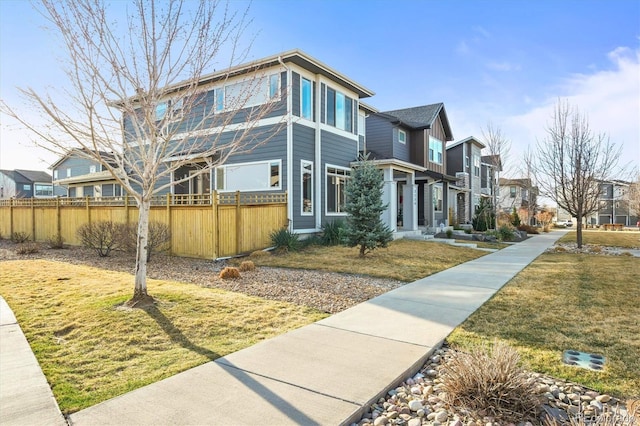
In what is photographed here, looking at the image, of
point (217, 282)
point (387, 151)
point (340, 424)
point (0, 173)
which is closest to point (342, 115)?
point (387, 151)

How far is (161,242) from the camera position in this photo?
467 inches

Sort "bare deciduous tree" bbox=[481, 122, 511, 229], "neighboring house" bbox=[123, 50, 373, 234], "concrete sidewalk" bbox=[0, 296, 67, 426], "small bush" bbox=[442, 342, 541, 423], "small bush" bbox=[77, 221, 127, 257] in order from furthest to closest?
"bare deciduous tree" bbox=[481, 122, 511, 229] < "neighboring house" bbox=[123, 50, 373, 234] < "small bush" bbox=[77, 221, 127, 257] < "small bush" bbox=[442, 342, 541, 423] < "concrete sidewalk" bbox=[0, 296, 67, 426]

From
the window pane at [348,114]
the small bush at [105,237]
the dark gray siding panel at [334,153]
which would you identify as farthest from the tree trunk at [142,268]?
the window pane at [348,114]

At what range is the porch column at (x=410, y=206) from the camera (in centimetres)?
1966

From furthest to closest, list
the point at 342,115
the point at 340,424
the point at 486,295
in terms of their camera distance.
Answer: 1. the point at 342,115
2. the point at 486,295
3. the point at 340,424

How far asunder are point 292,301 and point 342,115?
12079mm

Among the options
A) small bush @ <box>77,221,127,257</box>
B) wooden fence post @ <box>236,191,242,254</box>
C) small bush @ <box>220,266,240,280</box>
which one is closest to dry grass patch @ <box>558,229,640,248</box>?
wooden fence post @ <box>236,191,242,254</box>

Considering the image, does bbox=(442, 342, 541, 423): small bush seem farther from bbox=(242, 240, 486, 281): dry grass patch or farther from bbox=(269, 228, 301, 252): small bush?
bbox=(269, 228, 301, 252): small bush

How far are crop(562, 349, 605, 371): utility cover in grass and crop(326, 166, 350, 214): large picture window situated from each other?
12.3m

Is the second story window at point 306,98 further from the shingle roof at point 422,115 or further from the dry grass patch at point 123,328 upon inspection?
the dry grass patch at point 123,328

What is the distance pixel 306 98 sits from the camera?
49.1 feet

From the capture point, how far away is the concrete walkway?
9.87 ft

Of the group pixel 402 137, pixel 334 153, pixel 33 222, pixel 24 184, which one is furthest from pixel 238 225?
pixel 24 184

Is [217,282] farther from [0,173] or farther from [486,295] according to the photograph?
[0,173]
